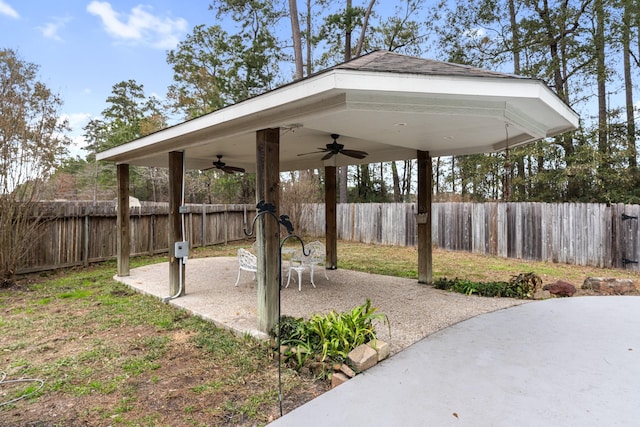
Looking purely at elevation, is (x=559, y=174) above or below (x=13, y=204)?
above

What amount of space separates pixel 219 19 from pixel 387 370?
1627 centimetres

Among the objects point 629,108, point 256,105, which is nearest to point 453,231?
point 629,108

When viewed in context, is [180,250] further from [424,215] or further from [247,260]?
[424,215]

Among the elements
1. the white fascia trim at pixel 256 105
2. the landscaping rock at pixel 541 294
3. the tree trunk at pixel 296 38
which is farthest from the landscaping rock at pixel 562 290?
the tree trunk at pixel 296 38

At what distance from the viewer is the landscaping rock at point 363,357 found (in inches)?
105

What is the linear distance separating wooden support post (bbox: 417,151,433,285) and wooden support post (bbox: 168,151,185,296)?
388 cm

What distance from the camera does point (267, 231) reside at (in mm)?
3375

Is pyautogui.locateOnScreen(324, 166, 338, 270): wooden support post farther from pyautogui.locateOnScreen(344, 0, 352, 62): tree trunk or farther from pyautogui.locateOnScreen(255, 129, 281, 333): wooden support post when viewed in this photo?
pyautogui.locateOnScreen(344, 0, 352, 62): tree trunk

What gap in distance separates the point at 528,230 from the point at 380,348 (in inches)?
300

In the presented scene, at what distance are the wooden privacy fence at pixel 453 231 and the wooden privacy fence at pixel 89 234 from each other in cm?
2

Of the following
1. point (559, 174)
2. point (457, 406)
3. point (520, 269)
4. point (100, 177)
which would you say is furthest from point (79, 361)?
point (100, 177)

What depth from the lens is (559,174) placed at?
1012cm

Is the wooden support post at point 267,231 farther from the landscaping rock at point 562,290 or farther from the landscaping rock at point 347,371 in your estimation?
the landscaping rock at point 562,290

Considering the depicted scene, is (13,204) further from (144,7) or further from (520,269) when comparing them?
(520,269)
